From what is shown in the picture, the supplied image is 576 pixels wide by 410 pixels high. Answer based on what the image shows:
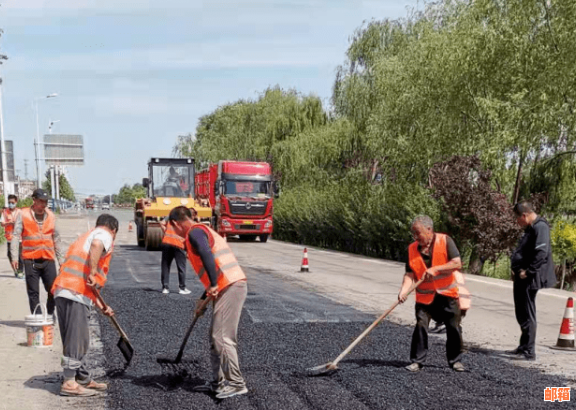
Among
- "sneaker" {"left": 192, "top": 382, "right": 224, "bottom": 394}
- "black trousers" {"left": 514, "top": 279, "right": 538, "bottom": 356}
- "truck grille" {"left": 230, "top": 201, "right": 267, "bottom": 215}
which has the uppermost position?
"truck grille" {"left": 230, "top": 201, "right": 267, "bottom": 215}

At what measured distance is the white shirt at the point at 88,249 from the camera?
5984 millimetres

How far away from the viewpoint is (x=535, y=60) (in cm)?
1820

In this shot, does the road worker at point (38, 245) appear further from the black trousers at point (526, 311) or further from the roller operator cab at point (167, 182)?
the roller operator cab at point (167, 182)

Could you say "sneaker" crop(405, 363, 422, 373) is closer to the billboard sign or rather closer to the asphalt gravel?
the asphalt gravel

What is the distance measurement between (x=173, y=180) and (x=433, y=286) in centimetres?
1785

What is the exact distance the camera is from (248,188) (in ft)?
98.3

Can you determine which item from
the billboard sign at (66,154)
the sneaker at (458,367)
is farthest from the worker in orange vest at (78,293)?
the billboard sign at (66,154)

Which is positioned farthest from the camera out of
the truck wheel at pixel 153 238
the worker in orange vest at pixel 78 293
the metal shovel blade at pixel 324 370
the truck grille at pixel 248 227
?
the truck grille at pixel 248 227

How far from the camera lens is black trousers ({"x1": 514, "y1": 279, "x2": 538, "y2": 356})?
751 cm

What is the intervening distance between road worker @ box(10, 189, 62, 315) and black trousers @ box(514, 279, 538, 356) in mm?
5804

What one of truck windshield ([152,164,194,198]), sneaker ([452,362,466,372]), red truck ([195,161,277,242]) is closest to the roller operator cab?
truck windshield ([152,164,194,198])

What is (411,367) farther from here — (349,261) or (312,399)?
(349,261)

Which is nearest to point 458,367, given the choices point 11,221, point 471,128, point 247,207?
point 11,221

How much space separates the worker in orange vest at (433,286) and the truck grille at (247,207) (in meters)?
22.8
